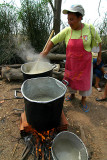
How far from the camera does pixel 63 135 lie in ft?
6.04

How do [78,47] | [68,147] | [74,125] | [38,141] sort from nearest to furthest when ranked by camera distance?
[68,147] < [38,141] < [78,47] < [74,125]

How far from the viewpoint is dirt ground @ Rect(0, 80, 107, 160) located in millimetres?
1951

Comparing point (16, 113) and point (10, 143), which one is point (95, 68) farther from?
point (10, 143)

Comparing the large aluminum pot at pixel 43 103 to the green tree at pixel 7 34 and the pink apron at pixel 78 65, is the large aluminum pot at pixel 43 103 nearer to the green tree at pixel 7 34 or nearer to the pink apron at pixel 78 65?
the pink apron at pixel 78 65

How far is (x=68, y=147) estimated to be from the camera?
1.82m

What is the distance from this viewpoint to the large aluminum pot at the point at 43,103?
1537 mm

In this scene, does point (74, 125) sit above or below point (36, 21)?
below

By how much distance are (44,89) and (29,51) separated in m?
3.24

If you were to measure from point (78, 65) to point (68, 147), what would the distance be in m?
1.46

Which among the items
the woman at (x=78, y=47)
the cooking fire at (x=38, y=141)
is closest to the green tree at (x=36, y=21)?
the woman at (x=78, y=47)

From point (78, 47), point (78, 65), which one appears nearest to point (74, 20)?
point (78, 47)

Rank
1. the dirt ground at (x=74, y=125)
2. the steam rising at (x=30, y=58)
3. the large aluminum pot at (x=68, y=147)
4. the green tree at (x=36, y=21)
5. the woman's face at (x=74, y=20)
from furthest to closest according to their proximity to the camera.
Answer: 1. the green tree at (x=36, y=21)
2. the steam rising at (x=30, y=58)
3. the woman's face at (x=74, y=20)
4. the dirt ground at (x=74, y=125)
5. the large aluminum pot at (x=68, y=147)

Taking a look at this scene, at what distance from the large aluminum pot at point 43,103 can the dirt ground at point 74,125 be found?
0.62 metres

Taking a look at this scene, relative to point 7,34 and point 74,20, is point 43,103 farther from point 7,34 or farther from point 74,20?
point 7,34
